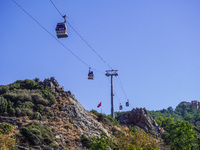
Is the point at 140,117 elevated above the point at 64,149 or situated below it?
above

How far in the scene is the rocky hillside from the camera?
22.7 metres

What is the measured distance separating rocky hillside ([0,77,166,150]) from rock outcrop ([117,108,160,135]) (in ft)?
20.2

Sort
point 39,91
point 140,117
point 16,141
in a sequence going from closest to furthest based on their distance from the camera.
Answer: point 16,141 < point 39,91 < point 140,117

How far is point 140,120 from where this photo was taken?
1700 inches

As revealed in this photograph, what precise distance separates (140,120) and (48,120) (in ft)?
64.8

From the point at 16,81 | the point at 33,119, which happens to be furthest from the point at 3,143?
the point at 16,81

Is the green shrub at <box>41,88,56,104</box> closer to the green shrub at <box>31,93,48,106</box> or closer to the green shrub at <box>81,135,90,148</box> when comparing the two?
the green shrub at <box>31,93,48,106</box>

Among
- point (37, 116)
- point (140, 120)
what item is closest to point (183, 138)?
point (37, 116)

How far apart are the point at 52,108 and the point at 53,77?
26.5 feet

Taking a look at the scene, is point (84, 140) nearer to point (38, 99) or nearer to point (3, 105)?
point (38, 99)

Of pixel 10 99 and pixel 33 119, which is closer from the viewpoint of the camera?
pixel 33 119

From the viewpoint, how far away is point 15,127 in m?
23.9

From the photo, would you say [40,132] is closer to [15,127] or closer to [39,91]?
[15,127]

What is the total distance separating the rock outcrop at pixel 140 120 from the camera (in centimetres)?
4247
